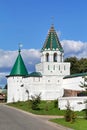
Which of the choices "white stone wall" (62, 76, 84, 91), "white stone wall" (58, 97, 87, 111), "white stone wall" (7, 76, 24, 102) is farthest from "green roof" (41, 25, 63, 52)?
"white stone wall" (58, 97, 87, 111)

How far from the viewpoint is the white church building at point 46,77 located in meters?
61.6

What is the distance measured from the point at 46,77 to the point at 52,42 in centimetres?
559

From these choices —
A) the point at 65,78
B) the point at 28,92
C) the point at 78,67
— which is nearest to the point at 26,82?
the point at 28,92

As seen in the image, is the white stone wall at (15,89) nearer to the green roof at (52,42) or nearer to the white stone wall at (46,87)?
the white stone wall at (46,87)

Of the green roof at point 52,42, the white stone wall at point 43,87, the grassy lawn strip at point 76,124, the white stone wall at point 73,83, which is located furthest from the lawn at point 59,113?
the green roof at point 52,42

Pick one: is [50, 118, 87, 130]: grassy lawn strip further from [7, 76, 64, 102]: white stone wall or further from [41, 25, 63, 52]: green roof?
[41, 25, 63, 52]: green roof

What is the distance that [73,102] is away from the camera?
41.0 meters

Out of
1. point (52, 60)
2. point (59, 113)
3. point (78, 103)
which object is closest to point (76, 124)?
point (59, 113)

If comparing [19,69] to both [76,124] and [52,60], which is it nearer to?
[52,60]

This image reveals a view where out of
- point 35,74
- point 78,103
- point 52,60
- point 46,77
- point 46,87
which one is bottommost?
point 78,103

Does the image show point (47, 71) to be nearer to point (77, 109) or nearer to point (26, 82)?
point (26, 82)

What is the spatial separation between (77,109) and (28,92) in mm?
21906

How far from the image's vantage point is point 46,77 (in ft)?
204

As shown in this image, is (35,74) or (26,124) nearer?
(26,124)
